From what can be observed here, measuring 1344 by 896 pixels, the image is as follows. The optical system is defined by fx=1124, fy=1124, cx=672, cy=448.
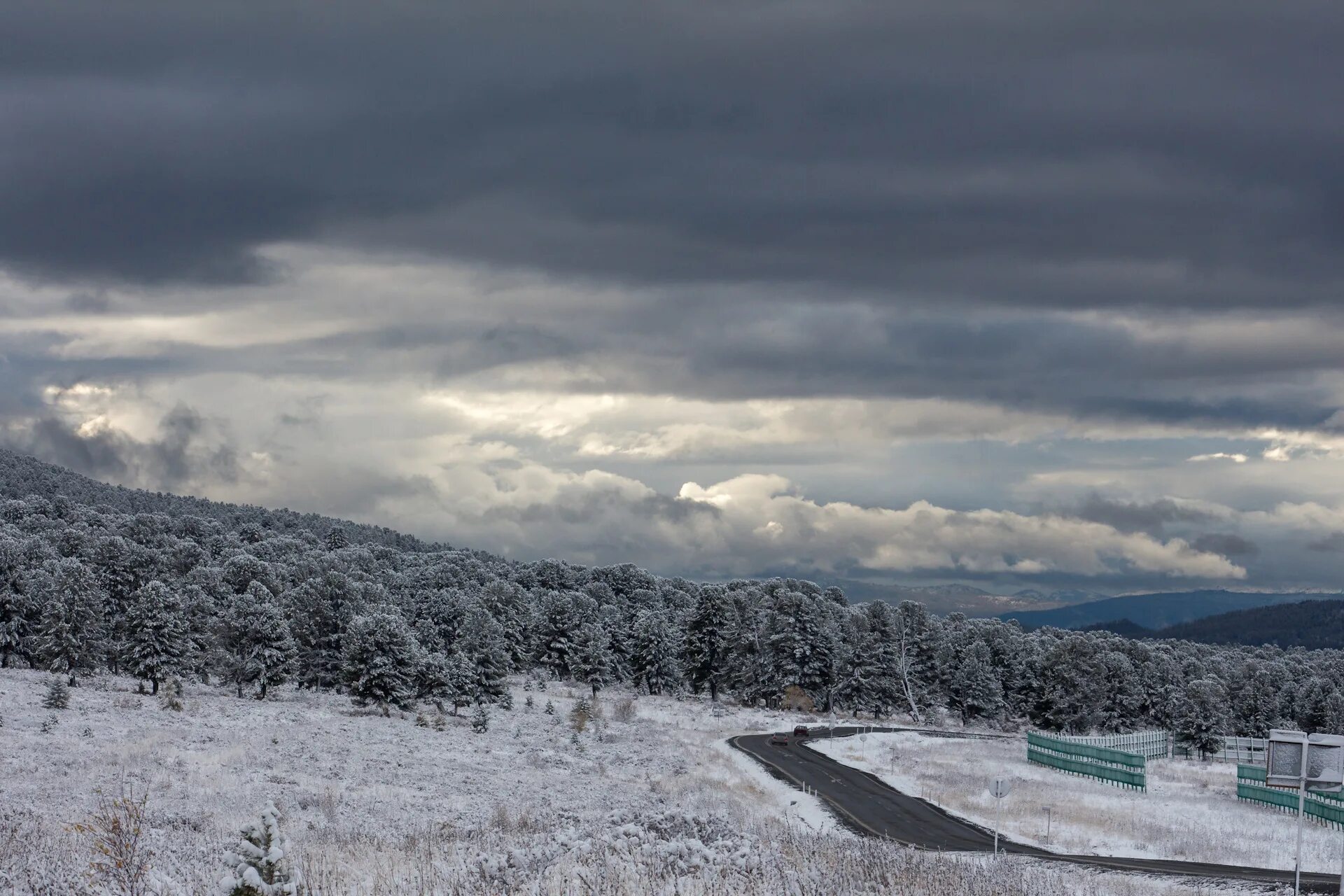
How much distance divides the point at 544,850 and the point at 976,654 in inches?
4741

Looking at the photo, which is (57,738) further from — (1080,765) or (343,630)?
(1080,765)

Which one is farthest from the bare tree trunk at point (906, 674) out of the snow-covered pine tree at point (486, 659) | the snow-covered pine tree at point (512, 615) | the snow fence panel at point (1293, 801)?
the snow fence panel at point (1293, 801)

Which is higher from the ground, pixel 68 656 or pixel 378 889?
pixel 378 889

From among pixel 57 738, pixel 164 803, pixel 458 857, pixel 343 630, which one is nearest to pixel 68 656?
pixel 343 630

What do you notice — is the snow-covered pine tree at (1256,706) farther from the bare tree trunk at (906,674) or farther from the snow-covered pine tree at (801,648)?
the snow-covered pine tree at (801,648)

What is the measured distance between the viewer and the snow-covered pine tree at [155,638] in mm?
87875

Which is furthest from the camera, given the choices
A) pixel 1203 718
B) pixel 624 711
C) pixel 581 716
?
pixel 1203 718

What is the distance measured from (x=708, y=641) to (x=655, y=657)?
22.4 feet

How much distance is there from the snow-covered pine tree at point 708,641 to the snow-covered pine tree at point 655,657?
202 centimetres

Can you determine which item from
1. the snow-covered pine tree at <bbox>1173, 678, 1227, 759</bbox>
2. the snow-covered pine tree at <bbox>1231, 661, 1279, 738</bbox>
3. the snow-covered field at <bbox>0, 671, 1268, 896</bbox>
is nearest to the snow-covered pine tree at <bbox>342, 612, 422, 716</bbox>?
the snow-covered field at <bbox>0, 671, 1268, 896</bbox>

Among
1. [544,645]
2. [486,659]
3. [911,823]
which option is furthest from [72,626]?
[911,823]

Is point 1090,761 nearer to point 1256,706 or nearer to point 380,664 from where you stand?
point 380,664

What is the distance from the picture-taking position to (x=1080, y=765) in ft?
272

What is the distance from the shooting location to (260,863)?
14836 mm
